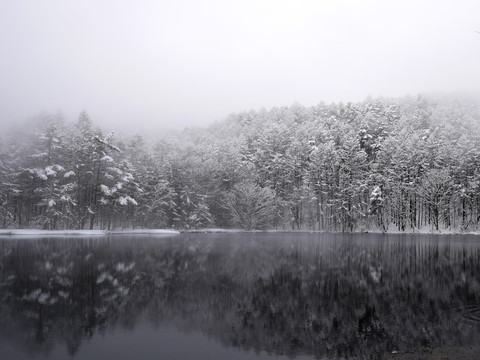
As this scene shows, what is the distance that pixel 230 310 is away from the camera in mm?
16391

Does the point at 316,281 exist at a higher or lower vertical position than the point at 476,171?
lower

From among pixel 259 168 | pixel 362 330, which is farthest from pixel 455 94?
pixel 362 330

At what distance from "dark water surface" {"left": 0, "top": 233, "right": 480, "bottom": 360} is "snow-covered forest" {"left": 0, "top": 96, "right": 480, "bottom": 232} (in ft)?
152

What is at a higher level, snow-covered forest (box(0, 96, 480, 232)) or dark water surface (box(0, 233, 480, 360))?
snow-covered forest (box(0, 96, 480, 232))

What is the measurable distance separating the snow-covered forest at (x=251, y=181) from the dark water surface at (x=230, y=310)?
4642 cm

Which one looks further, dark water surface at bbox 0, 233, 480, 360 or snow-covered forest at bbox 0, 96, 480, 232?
snow-covered forest at bbox 0, 96, 480, 232

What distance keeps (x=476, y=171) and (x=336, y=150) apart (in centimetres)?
2882

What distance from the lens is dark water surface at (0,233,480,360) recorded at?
1202cm

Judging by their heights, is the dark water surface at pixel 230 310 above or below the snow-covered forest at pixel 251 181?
below

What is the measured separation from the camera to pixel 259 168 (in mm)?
99500

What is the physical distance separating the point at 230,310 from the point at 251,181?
75.5 m

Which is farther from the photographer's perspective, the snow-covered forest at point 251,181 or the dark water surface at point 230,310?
the snow-covered forest at point 251,181

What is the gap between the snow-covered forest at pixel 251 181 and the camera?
72000 mm

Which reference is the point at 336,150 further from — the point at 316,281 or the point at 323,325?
the point at 323,325
